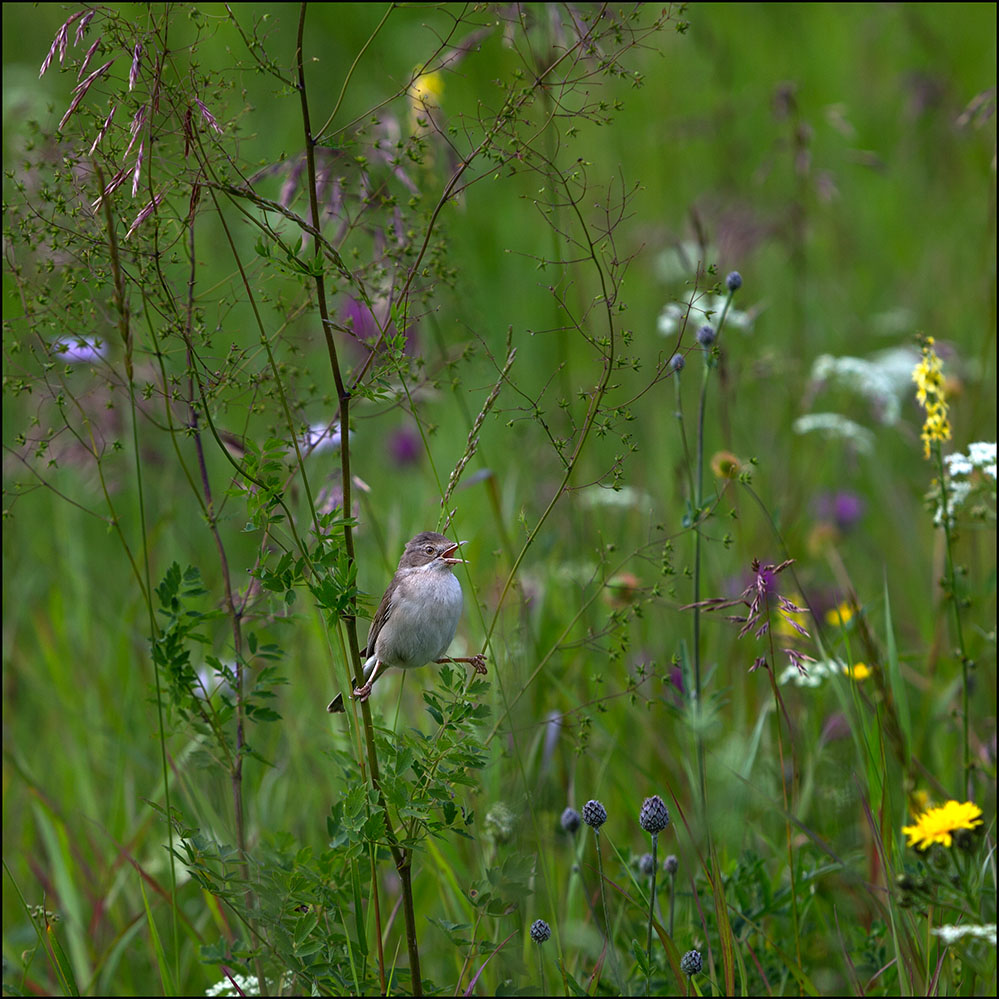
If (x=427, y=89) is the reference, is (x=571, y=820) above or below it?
below

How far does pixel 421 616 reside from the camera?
6.27ft

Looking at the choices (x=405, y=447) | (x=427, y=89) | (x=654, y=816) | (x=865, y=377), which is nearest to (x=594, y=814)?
(x=654, y=816)

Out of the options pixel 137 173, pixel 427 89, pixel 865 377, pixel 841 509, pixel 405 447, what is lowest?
pixel 137 173

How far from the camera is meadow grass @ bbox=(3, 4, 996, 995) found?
178 cm

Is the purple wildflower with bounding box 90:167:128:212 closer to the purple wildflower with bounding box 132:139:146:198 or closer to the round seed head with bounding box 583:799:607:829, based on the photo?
the purple wildflower with bounding box 132:139:146:198

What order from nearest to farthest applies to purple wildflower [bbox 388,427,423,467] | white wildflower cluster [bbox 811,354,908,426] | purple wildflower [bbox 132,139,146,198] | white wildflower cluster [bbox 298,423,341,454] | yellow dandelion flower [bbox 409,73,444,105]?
purple wildflower [bbox 132,139,146,198] → white wildflower cluster [bbox 298,423,341,454] → yellow dandelion flower [bbox 409,73,444,105] → white wildflower cluster [bbox 811,354,908,426] → purple wildflower [bbox 388,427,423,467]

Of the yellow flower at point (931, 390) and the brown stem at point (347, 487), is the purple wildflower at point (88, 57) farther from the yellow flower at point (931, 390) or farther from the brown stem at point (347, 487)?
the yellow flower at point (931, 390)

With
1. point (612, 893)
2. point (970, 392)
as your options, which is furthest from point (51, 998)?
point (970, 392)

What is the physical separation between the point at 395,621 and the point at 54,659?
222cm

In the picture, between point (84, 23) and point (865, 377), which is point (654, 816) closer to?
point (84, 23)

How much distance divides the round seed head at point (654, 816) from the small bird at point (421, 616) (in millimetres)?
340

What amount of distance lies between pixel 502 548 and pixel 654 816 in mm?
1891

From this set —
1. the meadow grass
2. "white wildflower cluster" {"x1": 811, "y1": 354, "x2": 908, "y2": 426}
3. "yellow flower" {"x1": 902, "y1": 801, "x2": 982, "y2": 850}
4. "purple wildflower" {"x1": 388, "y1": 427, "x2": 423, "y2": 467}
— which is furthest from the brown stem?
"purple wildflower" {"x1": 388, "y1": 427, "x2": 423, "y2": 467}

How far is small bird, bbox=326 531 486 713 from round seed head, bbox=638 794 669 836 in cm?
34
